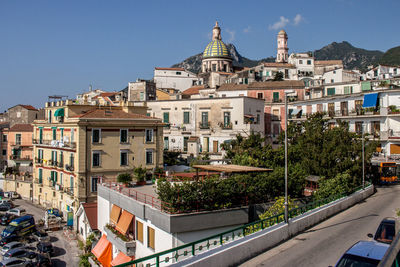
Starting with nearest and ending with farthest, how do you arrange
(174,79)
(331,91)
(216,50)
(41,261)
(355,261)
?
(355,261) → (41,261) → (331,91) → (174,79) → (216,50)

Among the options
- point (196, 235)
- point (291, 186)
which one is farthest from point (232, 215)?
point (291, 186)

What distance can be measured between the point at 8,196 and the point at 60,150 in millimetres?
20435

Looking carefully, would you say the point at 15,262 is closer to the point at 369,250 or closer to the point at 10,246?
the point at 10,246

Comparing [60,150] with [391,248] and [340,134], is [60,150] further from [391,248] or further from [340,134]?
[391,248]

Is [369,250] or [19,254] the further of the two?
[19,254]

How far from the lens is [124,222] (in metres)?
21.0

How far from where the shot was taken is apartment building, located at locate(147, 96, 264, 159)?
46.9 meters

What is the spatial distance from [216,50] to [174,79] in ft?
43.8

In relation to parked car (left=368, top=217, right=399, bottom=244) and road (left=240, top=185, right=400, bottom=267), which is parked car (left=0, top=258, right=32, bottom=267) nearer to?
road (left=240, top=185, right=400, bottom=267)

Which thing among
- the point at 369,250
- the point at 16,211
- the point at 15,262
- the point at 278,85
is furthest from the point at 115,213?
the point at 278,85

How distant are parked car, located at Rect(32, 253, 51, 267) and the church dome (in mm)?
64884

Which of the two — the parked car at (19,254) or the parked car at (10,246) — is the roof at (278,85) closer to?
the parked car at (10,246)

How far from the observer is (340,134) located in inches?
1214

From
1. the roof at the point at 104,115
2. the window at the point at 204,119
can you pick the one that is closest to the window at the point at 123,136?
the roof at the point at 104,115
